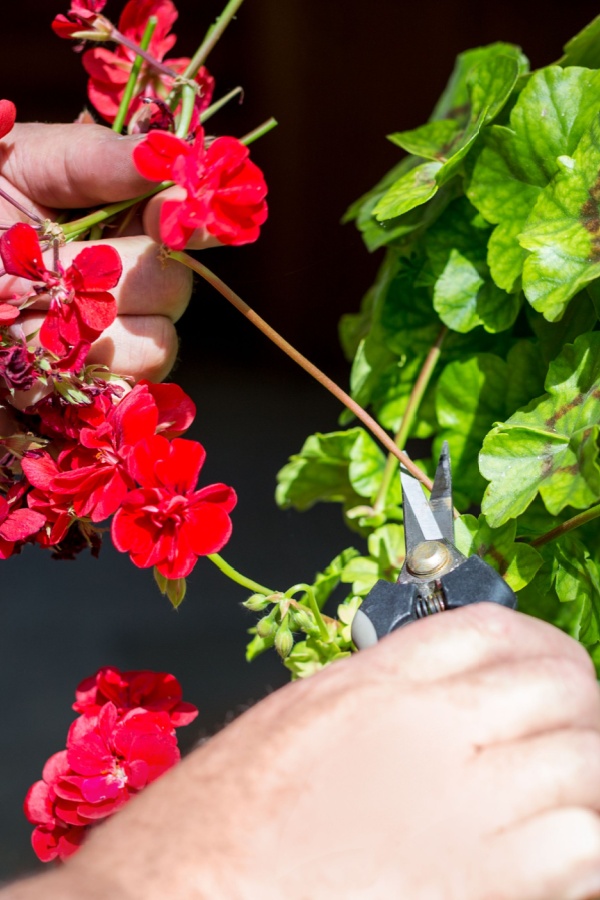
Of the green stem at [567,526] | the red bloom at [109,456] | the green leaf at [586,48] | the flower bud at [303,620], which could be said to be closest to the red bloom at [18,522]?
the red bloom at [109,456]

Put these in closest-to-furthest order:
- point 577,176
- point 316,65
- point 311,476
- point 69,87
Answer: point 577,176, point 311,476, point 316,65, point 69,87

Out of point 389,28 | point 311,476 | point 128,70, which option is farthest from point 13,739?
point 389,28

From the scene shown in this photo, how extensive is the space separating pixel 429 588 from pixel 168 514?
0.12 m

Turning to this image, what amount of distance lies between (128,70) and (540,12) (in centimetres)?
116

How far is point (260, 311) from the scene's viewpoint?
2.38ft

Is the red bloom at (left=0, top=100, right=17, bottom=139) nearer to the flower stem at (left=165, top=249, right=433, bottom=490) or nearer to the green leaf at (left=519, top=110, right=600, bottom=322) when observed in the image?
the flower stem at (left=165, top=249, right=433, bottom=490)

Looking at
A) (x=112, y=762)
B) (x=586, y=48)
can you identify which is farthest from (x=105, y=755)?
(x=586, y=48)

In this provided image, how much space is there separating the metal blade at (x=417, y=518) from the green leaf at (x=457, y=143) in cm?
14

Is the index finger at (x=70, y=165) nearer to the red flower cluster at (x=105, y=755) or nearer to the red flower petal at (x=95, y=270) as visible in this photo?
the red flower petal at (x=95, y=270)

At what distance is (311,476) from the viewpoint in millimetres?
588

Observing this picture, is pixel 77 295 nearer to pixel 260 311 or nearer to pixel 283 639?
pixel 283 639

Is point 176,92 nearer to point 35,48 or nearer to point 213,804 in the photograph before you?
point 213,804

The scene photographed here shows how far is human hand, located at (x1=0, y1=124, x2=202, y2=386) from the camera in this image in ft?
1.43

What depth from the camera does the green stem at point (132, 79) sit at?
455 millimetres
